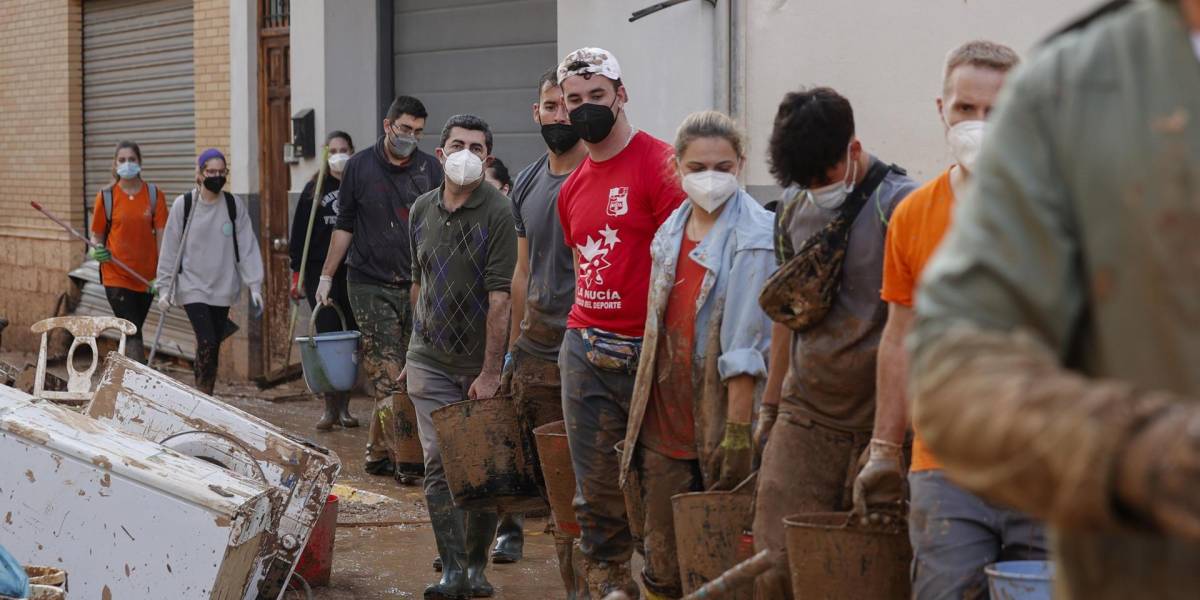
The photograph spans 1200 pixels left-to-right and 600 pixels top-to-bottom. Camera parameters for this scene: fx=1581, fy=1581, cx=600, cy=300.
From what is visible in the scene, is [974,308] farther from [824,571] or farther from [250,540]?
[250,540]

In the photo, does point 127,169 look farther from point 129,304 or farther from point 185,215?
point 185,215

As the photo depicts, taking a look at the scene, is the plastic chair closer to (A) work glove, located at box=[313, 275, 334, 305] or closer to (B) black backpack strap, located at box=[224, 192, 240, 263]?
(A) work glove, located at box=[313, 275, 334, 305]

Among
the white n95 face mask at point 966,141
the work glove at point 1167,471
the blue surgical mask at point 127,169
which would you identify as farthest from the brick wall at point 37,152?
the work glove at point 1167,471

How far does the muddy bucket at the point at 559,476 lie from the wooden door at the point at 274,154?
26.4 ft

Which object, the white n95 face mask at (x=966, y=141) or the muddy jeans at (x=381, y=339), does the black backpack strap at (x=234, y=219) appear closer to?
the muddy jeans at (x=381, y=339)

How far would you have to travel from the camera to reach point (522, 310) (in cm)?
642

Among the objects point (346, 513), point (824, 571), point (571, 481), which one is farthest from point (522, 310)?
point (824, 571)

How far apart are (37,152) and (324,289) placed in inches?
353

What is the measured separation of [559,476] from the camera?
5.82m

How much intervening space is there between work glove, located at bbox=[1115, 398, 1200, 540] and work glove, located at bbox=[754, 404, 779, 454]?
306 centimetres

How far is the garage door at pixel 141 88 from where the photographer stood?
15.1 metres

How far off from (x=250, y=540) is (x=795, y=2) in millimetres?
4836

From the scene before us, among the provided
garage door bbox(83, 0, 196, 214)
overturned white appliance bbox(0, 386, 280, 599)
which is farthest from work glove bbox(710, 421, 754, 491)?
garage door bbox(83, 0, 196, 214)

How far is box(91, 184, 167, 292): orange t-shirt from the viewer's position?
1198 cm
